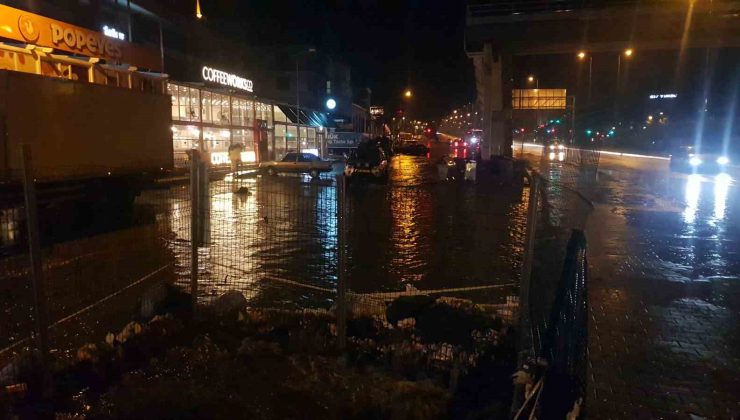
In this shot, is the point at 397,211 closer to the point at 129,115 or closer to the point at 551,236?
the point at 551,236

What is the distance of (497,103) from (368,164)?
7885 millimetres

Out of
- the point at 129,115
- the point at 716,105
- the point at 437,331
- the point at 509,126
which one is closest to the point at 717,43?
the point at 509,126

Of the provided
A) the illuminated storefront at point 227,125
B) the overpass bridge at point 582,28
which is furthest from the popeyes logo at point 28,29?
the overpass bridge at point 582,28

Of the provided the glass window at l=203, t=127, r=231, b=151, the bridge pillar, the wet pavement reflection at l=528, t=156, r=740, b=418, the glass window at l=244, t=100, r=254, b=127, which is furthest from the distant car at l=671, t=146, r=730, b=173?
the glass window at l=203, t=127, r=231, b=151

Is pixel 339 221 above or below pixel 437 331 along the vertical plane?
above

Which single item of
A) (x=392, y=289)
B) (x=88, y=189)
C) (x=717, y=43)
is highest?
(x=717, y=43)

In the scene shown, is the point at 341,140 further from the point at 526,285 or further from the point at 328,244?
the point at 526,285

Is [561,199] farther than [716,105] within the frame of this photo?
No

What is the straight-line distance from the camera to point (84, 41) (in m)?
17.4

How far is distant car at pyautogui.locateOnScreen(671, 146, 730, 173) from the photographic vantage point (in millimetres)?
34750

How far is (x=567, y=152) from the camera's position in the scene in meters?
44.1

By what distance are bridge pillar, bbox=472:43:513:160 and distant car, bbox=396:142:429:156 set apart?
3101cm

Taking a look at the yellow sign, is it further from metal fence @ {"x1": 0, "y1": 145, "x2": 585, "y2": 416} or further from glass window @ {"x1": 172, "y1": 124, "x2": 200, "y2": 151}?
metal fence @ {"x1": 0, "y1": 145, "x2": 585, "y2": 416}

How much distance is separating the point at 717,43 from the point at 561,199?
16.8 metres
